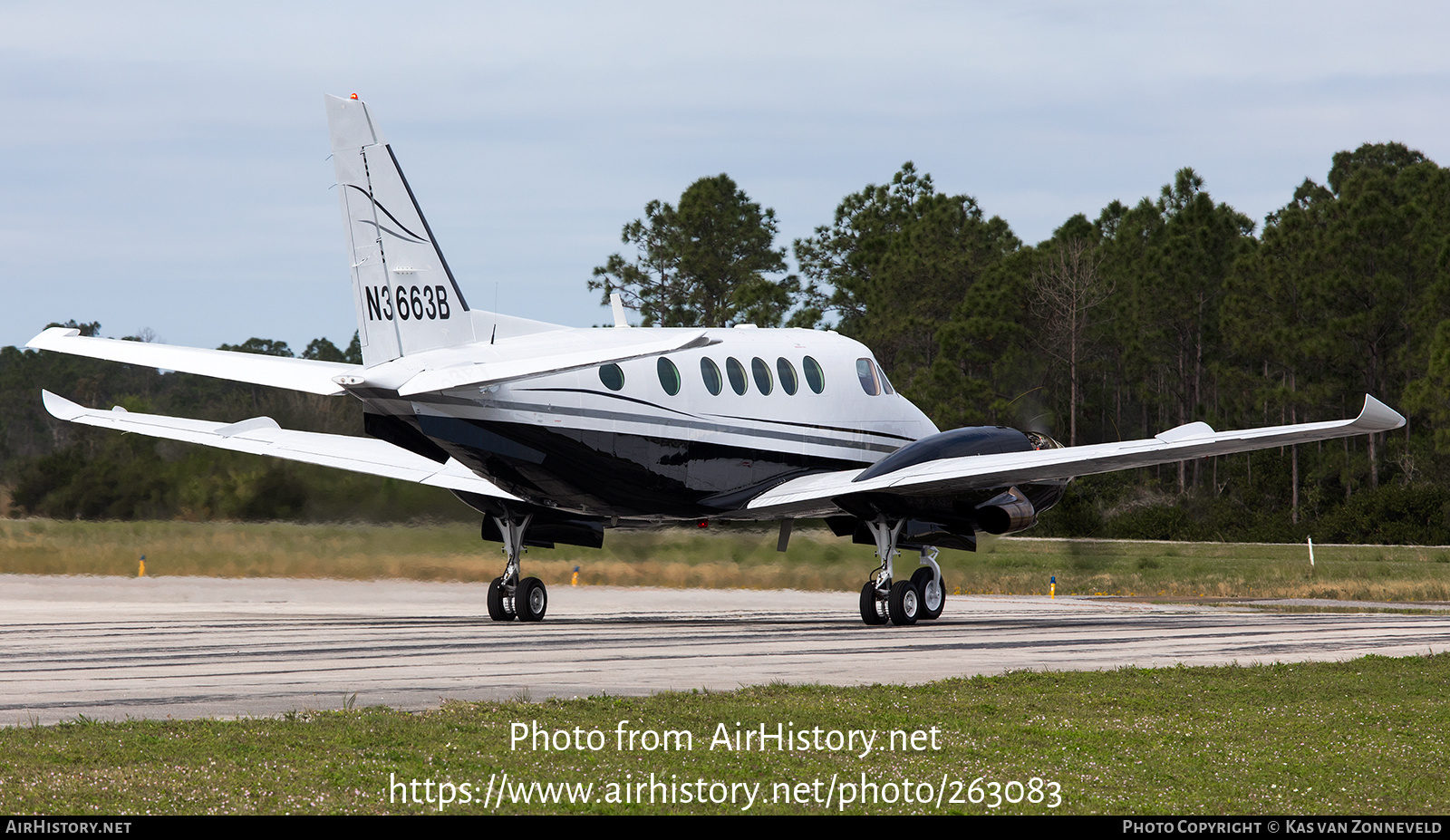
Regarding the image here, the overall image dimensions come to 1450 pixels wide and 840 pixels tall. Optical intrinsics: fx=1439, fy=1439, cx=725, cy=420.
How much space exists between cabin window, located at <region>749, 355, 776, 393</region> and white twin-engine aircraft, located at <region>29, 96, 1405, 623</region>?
0.12 feet

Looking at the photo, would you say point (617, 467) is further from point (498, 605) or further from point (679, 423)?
point (498, 605)

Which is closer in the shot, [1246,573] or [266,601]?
[266,601]

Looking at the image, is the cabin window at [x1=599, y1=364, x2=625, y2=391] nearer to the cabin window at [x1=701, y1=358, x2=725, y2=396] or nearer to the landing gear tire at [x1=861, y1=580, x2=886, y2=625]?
the cabin window at [x1=701, y1=358, x2=725, y2=396]

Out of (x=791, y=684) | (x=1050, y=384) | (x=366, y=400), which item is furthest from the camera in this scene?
(x=1050, y=384)

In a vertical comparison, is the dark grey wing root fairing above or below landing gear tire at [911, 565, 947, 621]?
above

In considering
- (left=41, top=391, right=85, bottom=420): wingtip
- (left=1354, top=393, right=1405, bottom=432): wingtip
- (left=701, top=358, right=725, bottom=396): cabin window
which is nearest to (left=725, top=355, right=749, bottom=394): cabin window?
(left=701, top=358, right=725, bottom=396): cabin window

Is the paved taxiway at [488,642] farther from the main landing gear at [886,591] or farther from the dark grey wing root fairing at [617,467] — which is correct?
the dark grey wing root fairing at [617,467]

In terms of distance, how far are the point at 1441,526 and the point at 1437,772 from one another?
51191 millimetres

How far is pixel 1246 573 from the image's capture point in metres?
41.9

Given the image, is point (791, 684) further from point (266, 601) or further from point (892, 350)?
point (892, 350)

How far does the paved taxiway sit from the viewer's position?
12.1 m

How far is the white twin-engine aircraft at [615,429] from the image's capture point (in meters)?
18.0

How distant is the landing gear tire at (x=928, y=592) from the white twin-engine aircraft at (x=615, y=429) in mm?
31

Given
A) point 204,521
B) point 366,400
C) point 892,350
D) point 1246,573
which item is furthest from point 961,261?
point 366,400
